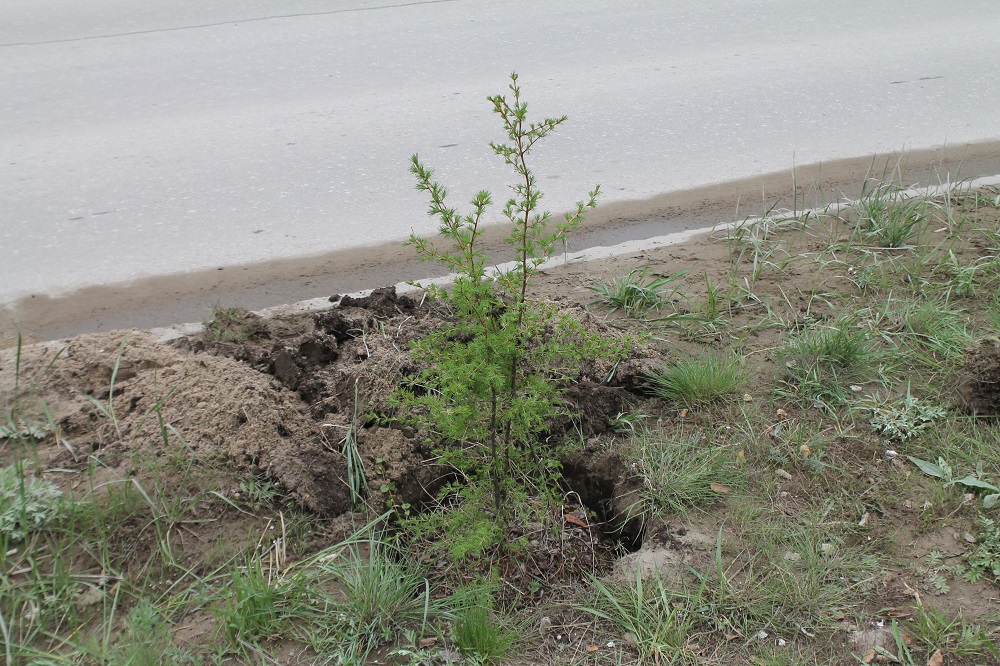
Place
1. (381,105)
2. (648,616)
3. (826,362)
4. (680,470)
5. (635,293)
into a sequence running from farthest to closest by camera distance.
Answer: (381,105) → (635,293) → (826,362) → (680,470) → (648,616)

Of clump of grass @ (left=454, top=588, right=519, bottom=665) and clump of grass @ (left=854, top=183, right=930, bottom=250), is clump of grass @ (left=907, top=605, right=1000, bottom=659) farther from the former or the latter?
clump of grass @ (left=854, top=183, right=930, bottom=250)

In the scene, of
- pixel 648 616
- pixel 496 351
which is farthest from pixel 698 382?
pixel 496 351

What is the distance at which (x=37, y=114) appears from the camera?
6289mm

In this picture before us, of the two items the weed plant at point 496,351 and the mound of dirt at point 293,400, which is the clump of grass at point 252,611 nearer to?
the mound of dirt at point 293,400

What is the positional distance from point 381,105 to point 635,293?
10.7 ft

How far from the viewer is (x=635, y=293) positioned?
3.90 m

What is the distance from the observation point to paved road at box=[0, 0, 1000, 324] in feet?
16.2

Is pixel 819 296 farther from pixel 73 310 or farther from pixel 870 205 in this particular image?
pixel 73 310

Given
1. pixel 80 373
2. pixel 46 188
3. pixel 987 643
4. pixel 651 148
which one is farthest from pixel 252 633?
pixel 651 148

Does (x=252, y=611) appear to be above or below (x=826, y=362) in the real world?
below

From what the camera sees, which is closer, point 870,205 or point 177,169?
point 870,205

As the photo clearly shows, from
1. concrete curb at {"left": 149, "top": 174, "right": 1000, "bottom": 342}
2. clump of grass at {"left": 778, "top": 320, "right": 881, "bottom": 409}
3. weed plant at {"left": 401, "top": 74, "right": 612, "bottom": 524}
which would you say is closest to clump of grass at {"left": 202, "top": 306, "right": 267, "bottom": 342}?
concrete curb at {"left": 149, "top": 174, "right": 1000, "bottom": 342}

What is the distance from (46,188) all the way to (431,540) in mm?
3926

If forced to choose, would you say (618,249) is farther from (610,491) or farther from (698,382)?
(610,491)
